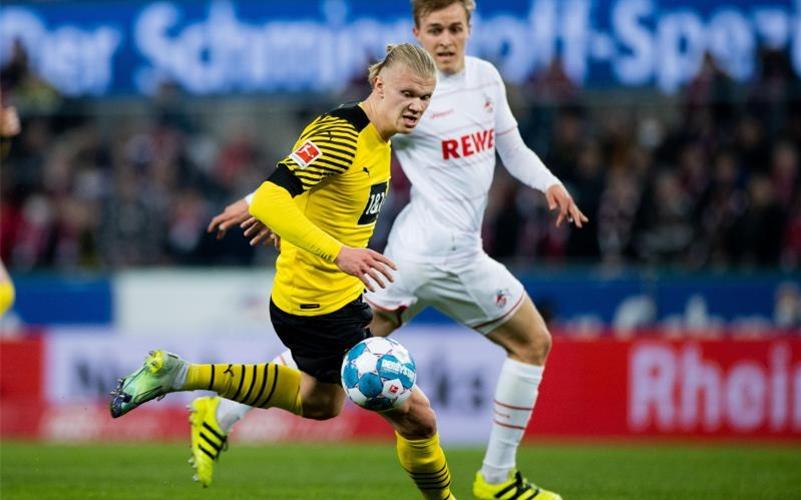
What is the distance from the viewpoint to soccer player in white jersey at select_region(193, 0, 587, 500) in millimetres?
7453

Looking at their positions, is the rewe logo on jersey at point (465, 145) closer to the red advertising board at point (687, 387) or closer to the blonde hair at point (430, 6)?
the blonde hair at point (430, 6)

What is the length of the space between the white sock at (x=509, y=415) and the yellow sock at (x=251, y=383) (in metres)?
1.28

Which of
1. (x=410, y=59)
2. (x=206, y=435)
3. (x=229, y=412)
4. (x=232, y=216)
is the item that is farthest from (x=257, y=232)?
(x=410, y=59)

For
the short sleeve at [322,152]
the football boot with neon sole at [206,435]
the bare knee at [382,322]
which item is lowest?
the football boot with neon sole at [206,435]

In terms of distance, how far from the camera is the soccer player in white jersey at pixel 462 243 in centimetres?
745

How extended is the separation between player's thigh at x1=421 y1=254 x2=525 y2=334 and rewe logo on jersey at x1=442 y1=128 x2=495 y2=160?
1.98ft

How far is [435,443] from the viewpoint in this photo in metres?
6.45

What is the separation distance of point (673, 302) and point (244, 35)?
667 cm

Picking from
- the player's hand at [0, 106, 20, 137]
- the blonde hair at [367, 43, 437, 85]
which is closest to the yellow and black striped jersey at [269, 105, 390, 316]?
the blonde hair at [367, 43, 437, 85]

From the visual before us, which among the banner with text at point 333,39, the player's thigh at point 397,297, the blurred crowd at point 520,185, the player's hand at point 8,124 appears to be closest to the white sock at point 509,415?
the player's thigh at point 397,297

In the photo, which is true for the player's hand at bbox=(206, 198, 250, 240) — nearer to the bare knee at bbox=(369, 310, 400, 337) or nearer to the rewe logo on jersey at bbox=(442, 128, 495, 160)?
the bare knee at bbox=(369, 310, 400, 337)

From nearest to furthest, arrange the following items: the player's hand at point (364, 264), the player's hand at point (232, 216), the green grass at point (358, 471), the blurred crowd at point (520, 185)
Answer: the player's hand at point (364, 264) < the player's hand at point (232, 216) < the green grass at point (358, 471) < the blurred crowd at point (520, 185)

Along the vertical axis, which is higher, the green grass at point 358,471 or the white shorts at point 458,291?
the white shorts at point 458,291

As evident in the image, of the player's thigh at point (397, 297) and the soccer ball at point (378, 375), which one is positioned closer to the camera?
the soccer ball at point (378, 375)
